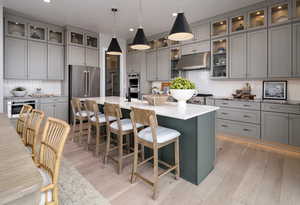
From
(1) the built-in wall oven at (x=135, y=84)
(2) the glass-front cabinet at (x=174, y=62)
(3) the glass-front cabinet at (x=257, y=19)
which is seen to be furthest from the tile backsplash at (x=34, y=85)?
(3) the glass-front cabinet at (x=257, y=19)

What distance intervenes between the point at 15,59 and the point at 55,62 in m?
0.90

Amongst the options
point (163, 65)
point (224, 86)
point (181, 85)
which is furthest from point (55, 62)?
point (224, 86)

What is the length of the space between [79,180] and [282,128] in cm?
347

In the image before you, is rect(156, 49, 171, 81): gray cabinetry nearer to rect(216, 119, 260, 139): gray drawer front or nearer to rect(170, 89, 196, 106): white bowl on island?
rect(216, 119, 260, 139): gray drawer front

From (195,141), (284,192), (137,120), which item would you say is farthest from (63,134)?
(284,192)

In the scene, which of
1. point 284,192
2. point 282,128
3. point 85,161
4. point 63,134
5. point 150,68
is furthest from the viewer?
point 150,68

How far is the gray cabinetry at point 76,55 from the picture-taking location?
4723mm

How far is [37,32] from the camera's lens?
4375 mm

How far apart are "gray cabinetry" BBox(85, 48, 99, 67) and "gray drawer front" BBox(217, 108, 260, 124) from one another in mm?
4069

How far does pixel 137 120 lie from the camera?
1805 millimetres

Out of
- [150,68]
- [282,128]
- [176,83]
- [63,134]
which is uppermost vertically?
[150,68]

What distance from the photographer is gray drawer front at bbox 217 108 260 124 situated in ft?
10.7

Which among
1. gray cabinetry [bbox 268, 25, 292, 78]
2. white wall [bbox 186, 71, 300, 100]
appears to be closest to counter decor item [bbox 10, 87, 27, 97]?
white wall [bbox 186, 71, 300, 100]

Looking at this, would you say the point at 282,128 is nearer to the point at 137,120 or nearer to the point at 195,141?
the point at 195,141
